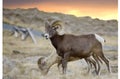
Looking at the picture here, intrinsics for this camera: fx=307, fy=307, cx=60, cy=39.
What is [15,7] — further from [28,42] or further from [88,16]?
[88,16]

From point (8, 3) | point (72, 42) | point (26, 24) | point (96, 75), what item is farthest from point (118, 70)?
point (8, 3)

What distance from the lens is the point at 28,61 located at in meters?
2.96

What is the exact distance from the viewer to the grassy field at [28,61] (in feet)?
9.68

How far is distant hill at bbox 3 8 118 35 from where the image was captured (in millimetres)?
2980

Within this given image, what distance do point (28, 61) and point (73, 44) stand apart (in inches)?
18.4

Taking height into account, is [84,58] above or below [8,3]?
below

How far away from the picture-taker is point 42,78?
297 cm

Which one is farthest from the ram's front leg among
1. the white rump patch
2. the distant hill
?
the white rump patch

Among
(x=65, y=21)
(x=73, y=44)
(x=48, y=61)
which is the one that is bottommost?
(x=48, y=61)

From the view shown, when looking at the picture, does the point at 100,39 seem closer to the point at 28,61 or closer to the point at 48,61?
the point at 48,61

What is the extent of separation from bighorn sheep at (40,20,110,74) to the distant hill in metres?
0.06

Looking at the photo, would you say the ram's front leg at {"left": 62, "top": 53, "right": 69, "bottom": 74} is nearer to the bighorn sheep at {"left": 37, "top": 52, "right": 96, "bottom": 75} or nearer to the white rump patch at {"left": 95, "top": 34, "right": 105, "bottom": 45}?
the bighorn sheep at {"left": 37, "top": 52, "right": 96, "bottom": 75}

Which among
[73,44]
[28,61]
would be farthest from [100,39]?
[28,61]

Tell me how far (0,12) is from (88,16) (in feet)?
2.83
